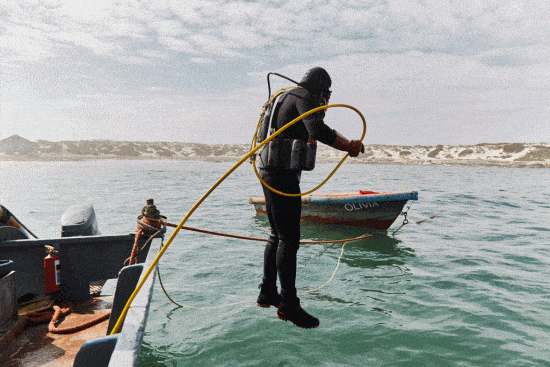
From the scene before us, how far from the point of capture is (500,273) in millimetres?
8148

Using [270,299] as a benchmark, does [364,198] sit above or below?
above

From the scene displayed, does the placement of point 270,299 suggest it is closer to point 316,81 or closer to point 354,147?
point 354,147

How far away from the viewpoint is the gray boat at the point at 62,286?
3.56m

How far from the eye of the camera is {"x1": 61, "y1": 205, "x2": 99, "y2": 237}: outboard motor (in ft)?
18.4

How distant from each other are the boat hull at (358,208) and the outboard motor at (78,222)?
338 inches

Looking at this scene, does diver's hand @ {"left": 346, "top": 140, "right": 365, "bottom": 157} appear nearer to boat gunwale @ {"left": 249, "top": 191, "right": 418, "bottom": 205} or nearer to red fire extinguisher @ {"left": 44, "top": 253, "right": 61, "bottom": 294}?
red fire extinguisher @ {"left": 44, "top": 253, "right": 61, "bottom": 294}

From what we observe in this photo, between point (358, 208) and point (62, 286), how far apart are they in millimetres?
9812

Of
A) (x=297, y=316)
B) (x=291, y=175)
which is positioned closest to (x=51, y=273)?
(x=297, y=316)

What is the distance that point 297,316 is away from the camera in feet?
12.2

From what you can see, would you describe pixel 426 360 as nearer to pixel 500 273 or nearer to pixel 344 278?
pixel 344 278

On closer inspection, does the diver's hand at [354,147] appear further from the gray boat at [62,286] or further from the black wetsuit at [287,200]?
the gray boat at [62,286]

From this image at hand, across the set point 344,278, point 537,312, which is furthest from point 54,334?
point 537,312

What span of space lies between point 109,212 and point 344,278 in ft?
47.4

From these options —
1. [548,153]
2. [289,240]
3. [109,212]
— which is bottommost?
[109,212]
